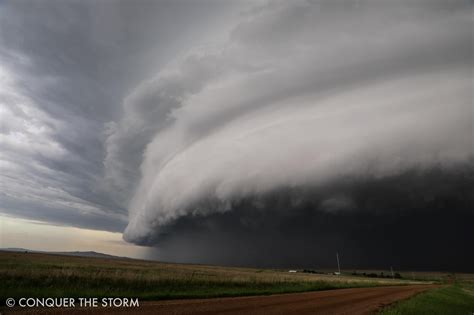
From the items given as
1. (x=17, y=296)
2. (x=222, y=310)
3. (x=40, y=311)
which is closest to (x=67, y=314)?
(x=40, y=311)

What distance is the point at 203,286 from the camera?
2802cm

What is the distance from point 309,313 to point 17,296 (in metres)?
15.6

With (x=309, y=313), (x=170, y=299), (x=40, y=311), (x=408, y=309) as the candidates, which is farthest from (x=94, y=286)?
(x=408, y=309)

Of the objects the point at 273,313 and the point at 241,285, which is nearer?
the point at 273,313

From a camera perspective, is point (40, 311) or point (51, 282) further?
point (51, 282)

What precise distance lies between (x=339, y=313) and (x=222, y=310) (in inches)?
259

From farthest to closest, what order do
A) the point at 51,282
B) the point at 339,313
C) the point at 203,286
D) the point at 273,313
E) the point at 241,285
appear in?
the point at 241,285 → the point at 203,286 → the point at 51,282 → the point at 339,313 → the point at 273,313

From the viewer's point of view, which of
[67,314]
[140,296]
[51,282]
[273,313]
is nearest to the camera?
[67,314]

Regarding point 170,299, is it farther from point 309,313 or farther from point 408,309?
point 408,309

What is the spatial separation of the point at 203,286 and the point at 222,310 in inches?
537

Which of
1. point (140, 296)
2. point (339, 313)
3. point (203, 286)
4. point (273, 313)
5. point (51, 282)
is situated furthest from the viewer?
point (203, 286)

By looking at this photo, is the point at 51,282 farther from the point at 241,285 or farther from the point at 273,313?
the point at 241,285

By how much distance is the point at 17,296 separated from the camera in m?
15.8

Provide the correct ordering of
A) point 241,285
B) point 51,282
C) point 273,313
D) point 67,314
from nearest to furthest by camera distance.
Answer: point 67,314, point 273,313, point 51,282, point 241,285
